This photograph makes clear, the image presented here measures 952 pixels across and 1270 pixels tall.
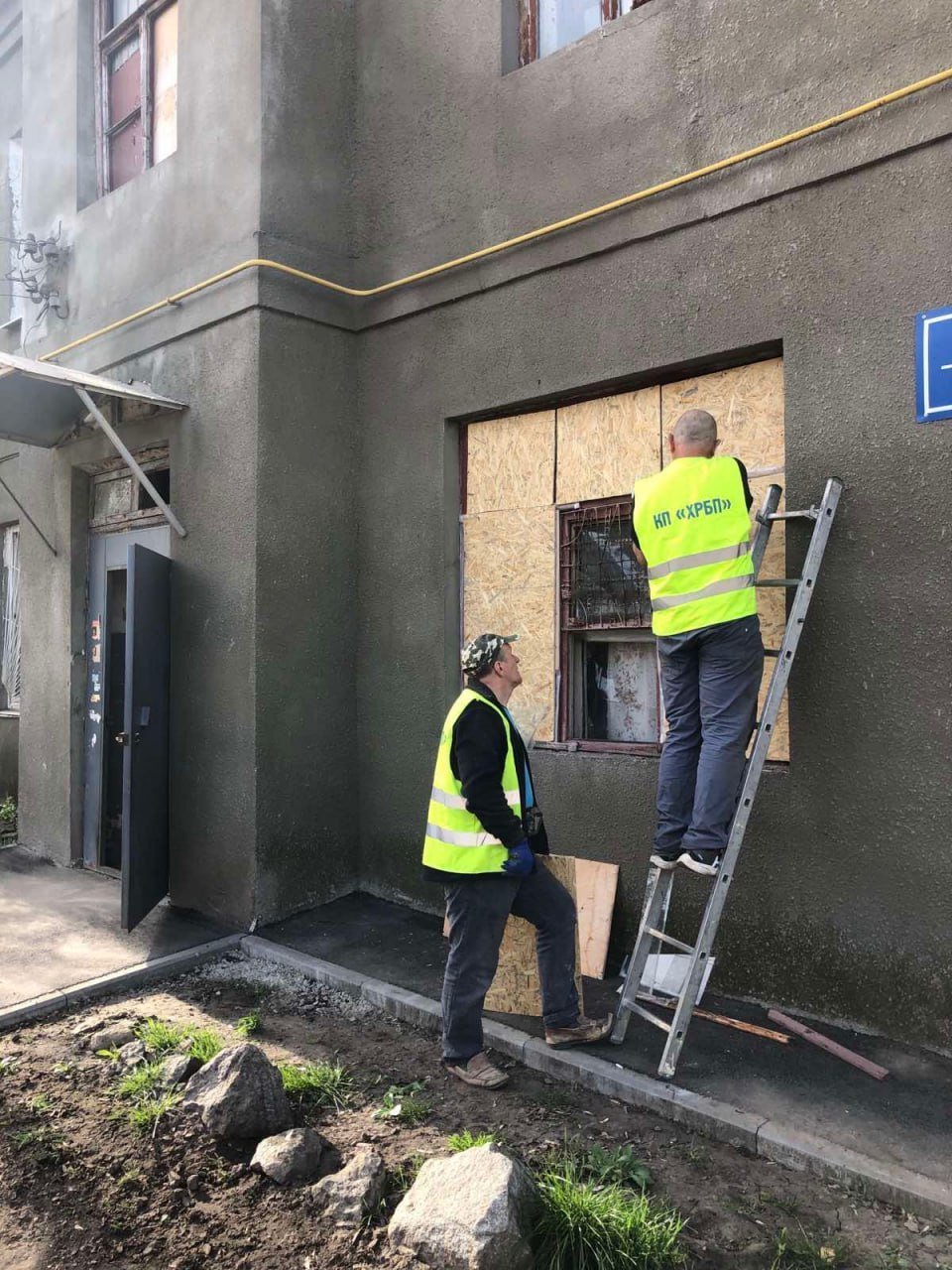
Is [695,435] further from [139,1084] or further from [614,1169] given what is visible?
[139,1084]

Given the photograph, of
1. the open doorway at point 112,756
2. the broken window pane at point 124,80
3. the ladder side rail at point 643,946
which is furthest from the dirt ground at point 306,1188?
the broken window pane at point 124,80

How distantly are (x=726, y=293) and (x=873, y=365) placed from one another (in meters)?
0.93

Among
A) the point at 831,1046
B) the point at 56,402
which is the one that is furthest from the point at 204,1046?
the point at 56,402

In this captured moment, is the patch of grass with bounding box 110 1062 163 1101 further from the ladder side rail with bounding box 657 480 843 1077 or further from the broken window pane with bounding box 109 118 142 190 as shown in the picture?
the broken window pane with bounding box 109 118 142 190

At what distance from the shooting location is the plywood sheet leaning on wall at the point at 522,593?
6000 millimetres

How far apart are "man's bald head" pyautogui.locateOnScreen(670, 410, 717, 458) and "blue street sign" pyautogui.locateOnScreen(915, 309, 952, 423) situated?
94cm

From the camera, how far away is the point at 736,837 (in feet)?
13.7

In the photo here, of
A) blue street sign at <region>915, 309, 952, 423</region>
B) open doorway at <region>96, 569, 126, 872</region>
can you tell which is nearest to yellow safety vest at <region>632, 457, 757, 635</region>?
blue street sign at <region>915, 309, 952, 423</region>

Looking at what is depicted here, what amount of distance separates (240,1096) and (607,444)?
397 cm

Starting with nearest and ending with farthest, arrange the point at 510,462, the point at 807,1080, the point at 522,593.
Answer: the point at 807,1080
the point at 522,593
the point at 510,462

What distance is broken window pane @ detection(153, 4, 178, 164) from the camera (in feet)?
26.0

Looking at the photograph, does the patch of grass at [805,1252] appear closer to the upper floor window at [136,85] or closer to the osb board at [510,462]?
the osb board at [510,462]

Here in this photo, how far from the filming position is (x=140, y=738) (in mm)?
6559

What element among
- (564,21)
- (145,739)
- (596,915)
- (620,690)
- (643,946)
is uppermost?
(564,21)
